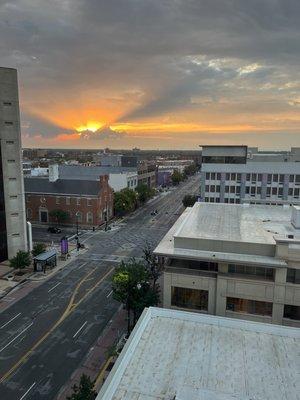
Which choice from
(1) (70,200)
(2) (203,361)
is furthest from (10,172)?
(2) (203,361)

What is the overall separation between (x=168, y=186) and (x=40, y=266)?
451ft

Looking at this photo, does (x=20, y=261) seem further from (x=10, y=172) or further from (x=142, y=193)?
(x=142, y=193)

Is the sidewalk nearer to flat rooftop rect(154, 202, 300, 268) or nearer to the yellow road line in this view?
the yellow road line

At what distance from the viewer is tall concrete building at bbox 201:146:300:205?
85125mm

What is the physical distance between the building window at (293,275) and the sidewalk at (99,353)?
1952 centimetres

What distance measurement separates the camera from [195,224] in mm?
44406

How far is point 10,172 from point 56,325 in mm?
33309

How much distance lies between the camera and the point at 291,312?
3244cm

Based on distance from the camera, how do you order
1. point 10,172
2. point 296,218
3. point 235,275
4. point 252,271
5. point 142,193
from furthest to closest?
point 142,193 < point 10,172 < point 296,218 < point 252,271 < point 235,275

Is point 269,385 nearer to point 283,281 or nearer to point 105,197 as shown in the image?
point 283,281

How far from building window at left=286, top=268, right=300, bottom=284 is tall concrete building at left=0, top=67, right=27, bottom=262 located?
4950cm

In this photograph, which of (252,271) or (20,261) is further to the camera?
(20,261)

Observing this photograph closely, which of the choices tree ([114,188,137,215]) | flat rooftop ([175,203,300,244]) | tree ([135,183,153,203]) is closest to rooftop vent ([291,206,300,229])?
flat rooftop ([175,203,300,244])

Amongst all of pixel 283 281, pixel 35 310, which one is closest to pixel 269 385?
pixel 283 281
